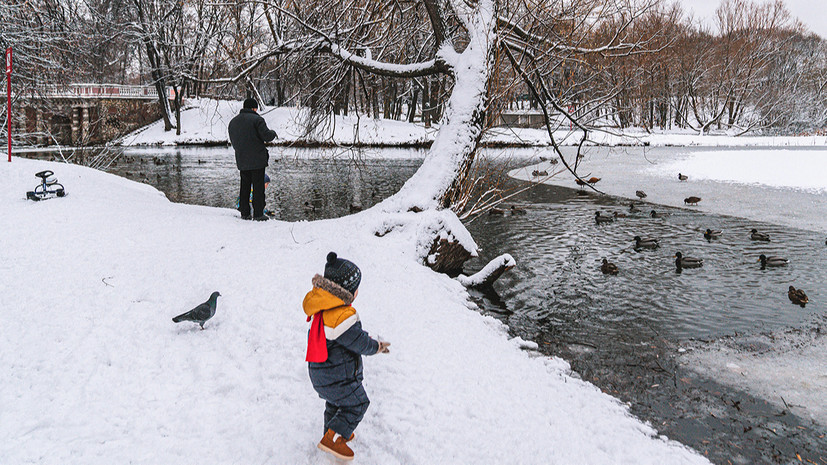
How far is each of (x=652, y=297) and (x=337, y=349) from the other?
256 inches

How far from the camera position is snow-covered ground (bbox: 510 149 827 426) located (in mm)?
5566

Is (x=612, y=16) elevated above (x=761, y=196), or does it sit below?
above

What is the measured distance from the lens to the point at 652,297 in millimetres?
8336

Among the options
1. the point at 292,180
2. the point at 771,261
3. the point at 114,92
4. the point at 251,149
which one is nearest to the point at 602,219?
the point at 771,261

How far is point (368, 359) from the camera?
15.8 feet

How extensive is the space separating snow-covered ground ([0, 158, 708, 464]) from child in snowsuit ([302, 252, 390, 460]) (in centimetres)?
26

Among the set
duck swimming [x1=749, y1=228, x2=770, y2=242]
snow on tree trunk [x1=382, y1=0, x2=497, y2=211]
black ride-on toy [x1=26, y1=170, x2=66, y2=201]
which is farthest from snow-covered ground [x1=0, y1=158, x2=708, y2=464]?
duck swimming [x1=749, y1=228, x2=770, y2=242]

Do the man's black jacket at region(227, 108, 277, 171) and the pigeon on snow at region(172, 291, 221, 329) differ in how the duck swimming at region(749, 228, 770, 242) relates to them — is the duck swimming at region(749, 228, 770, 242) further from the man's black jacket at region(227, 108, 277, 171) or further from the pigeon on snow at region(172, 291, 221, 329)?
the pigeon on snow at region(172, 291, 221, 329)

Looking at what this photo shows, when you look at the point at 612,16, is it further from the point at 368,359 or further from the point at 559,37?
the point at 368,359

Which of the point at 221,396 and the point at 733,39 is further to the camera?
the point at 733,39

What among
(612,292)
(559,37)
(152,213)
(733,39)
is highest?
(733,39)

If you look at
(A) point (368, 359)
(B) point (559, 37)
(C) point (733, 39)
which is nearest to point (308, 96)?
(B) point (559, 37)

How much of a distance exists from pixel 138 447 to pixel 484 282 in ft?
19.0

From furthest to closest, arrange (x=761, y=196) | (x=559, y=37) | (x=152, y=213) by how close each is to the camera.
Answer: (x=761, y=196), (x=559, y=37), (x=152, y=213)
